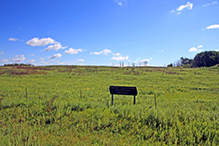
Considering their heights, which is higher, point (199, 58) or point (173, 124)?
point (199, 58)

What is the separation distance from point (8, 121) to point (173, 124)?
26.0 feet

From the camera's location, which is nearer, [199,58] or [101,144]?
[101,144]

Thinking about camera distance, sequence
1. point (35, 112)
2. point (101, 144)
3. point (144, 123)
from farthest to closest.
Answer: point (35, 112) < point (144, 123) < point (101, 144)

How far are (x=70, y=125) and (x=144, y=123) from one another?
342 centimetres

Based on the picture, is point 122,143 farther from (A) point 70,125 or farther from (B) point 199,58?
(B) point 199,58

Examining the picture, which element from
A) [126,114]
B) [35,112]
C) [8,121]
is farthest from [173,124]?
[8,121]

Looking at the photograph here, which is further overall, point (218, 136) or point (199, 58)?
point (199, 58)

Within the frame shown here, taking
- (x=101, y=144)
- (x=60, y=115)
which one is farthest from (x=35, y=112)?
(x=101, y=144)

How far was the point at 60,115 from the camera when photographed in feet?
22.9

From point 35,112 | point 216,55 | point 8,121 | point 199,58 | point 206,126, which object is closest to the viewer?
point 206,126

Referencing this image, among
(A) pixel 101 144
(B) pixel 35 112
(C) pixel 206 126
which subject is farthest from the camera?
(B) pixel 35 112

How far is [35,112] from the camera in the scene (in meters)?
7.65

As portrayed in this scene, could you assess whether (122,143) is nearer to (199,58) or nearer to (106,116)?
(106,116)

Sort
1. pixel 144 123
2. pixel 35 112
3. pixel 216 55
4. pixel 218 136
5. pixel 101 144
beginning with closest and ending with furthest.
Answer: pixel 101 144 → pixel 218 136 → pixel 144 123 → pixel 35 112 → pixel 216 55
